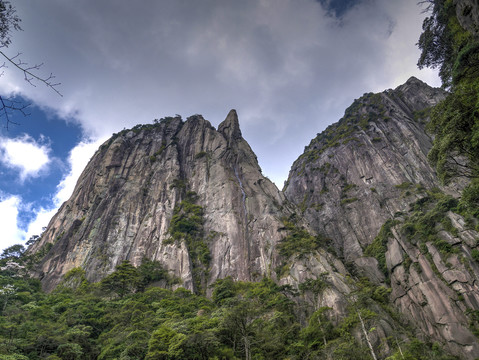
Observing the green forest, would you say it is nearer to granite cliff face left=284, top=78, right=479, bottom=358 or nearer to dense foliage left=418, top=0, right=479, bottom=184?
dense foliage left=418, top=0, right=479, bottom=184

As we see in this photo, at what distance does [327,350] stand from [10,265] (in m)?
49.6

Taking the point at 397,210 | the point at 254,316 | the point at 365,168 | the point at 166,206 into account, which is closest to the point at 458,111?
the point at 254,316

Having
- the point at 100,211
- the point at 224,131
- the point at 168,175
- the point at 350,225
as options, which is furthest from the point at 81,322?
the point at 224,131

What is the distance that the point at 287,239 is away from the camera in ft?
138

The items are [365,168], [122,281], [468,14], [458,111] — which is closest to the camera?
[458,111]

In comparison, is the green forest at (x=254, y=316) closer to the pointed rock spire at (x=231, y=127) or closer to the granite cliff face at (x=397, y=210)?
the granite cliff face at (x=397, y=210)

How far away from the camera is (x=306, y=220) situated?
168 ft

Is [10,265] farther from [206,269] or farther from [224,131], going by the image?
[224,131]

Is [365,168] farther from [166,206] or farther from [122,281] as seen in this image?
[122,281]

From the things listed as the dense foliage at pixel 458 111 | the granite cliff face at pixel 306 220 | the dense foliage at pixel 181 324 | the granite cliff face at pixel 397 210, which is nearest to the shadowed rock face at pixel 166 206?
the granite cliff face at pixel 306 220

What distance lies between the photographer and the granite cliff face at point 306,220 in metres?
29.6

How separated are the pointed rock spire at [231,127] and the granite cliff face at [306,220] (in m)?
0.62

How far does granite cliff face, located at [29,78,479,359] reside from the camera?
97.1 ft

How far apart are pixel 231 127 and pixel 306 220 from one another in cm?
3941
